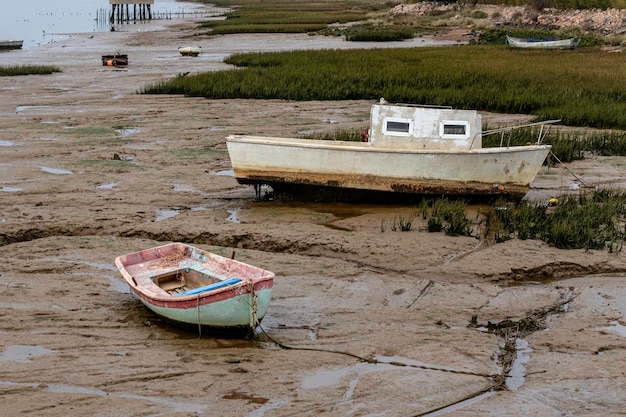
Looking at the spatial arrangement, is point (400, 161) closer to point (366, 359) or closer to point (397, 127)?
Answer: point (397, 127)

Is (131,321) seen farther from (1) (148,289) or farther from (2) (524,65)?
(2) (524,65)

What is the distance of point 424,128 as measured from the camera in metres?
15.6

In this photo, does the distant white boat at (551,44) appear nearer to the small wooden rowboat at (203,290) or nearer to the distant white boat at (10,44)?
the distant white boat at (10,44)

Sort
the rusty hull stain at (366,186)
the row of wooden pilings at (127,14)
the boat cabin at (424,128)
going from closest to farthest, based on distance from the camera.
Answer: the rusty hull stain at (366,186) < the boat cabin at (424,128) < the row of wooden pilings at (127,14)

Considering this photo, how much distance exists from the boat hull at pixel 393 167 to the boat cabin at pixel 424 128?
45cm

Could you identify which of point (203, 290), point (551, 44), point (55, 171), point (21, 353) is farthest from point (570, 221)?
point (551, 44)

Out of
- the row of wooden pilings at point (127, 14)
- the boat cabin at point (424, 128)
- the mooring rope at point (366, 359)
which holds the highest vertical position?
the row of wooden pilings at point (127, 14)

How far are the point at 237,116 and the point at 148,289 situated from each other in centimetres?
1535

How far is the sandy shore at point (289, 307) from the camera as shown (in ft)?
26.8

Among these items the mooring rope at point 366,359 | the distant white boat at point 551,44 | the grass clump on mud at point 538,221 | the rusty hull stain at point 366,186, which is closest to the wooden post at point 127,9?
the distant white boat at point 551,44

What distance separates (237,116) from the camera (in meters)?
25.0

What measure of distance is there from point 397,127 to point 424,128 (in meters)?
0.48

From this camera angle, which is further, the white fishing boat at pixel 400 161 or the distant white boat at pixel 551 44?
the distant white boat at pixel 551 44

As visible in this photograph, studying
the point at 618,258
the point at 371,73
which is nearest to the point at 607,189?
the point at 618,258
